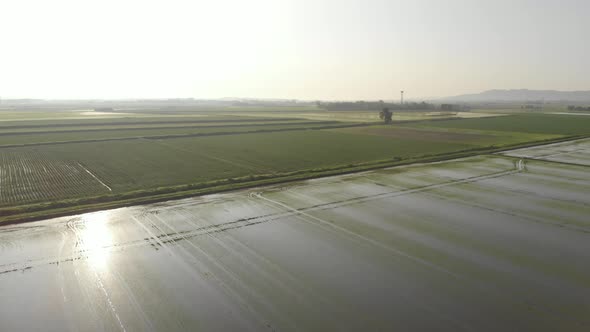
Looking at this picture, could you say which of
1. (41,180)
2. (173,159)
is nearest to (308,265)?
(41,180)

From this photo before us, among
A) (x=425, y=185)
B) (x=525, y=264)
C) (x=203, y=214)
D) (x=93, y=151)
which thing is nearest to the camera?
(x=525, y=264)

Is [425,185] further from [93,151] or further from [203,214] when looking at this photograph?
[93,151]

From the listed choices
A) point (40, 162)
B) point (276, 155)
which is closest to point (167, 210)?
point (276, 155)

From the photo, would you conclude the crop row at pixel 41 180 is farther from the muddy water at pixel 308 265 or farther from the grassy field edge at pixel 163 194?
the muddy water at pixel 308 265

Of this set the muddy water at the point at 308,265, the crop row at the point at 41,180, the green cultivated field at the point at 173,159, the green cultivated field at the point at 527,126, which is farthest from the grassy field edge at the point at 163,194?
the green cultivated field at the point at 527,126

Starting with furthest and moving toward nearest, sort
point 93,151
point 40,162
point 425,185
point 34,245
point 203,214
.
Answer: point 93,151 < point 40,162 < point 425,185 < point 203,214 < point 34,245

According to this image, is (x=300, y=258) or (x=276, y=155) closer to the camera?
(x=300, y=258)
